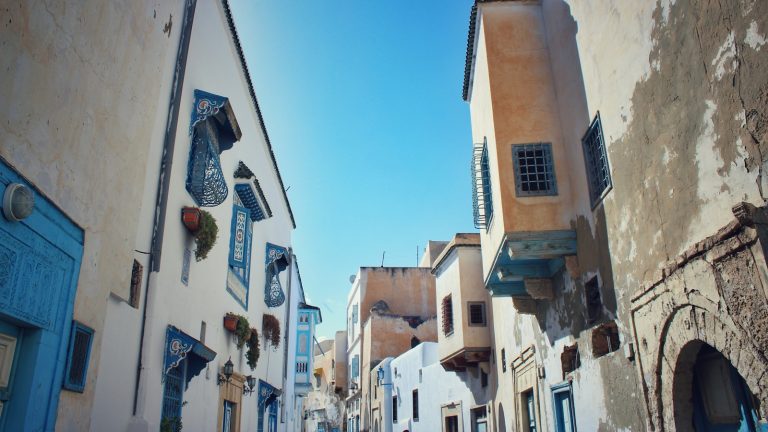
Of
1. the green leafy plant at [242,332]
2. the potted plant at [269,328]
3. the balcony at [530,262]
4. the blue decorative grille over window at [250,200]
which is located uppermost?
the blue decorative grille over window at [250,200]

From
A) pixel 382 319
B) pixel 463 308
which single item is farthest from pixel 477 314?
pixel 382 319

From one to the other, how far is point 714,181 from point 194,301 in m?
7.16

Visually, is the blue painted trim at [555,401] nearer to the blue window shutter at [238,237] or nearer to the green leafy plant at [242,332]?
the green leafy plant at [242,332]

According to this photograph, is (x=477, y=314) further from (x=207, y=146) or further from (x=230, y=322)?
(x=207, y=146)

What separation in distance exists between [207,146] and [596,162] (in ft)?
18.6

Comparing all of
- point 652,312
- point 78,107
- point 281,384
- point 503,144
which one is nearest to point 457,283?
point 281,384

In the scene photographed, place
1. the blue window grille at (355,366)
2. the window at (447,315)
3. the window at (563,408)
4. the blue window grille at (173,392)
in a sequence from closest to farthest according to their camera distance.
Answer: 1. the blue window grille at (173,392)
2. the window at (563,408)
3. the window at (447,315)
4. the blue window grille at (355,366)

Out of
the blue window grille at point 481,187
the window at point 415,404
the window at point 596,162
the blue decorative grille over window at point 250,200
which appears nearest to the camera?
the window at point 596,162

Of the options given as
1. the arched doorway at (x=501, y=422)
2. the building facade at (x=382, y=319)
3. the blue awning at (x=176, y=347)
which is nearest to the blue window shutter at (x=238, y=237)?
the blue awning at (x=176, y=347)

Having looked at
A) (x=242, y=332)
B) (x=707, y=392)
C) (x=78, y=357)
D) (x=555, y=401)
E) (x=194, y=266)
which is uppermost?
(x=194, y=266)

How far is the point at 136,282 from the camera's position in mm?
6574

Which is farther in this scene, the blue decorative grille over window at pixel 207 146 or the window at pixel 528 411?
the window at pixel 528 411

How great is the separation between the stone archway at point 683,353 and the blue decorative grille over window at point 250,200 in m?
8.63

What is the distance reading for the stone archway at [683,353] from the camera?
416 centimetres
